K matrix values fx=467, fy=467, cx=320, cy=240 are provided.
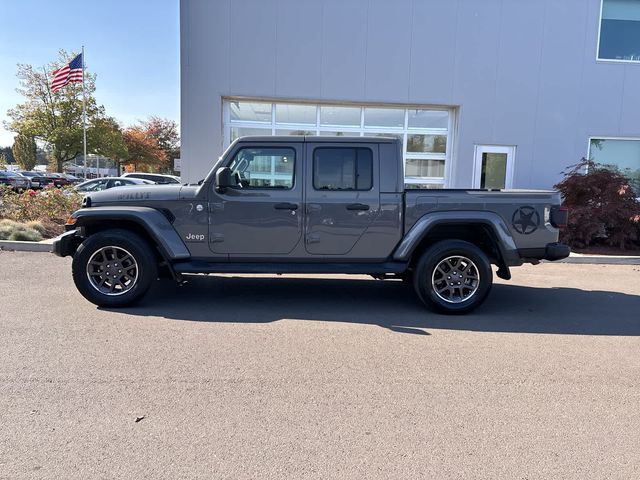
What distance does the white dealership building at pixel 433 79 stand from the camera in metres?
12.0

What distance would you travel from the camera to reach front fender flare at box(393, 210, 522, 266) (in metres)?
5.54

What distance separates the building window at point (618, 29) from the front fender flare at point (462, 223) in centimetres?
998

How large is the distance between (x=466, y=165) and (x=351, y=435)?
10.9 meters

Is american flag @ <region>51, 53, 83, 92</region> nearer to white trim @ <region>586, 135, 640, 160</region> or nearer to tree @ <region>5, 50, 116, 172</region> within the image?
tree @ <region>5, 50, 116, 172</region>

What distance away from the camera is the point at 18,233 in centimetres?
957

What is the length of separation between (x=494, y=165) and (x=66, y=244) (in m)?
10.9

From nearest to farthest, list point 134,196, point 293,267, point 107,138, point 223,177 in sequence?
→ point 223,177, point 134,196, point 293,267, point 107,138

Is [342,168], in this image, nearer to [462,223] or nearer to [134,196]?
[462,223]

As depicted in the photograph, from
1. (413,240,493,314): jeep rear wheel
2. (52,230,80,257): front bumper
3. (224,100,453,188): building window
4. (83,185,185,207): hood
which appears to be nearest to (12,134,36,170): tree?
(224,100,453,188): building window

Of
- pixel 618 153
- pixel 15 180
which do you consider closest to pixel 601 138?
pixel 618 153

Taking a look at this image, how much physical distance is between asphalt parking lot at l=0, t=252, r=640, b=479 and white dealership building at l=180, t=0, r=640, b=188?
7.37m

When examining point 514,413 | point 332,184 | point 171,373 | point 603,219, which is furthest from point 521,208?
point 603,219

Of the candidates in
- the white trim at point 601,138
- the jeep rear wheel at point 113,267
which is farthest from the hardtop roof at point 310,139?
the white trim at point 601,138

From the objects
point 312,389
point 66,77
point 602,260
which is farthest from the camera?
point 66,77
